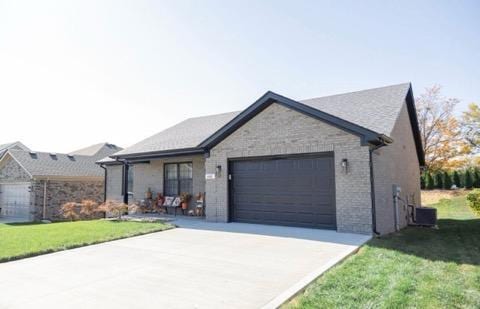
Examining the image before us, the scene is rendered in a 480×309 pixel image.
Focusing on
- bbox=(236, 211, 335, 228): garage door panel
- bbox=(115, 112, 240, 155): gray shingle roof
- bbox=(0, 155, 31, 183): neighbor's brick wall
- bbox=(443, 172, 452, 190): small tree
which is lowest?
bbox=(236, 211, 335, 228): garage door panel

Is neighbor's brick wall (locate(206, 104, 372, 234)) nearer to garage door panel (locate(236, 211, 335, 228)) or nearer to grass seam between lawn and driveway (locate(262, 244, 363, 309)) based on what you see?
garage door panel (locate(236, 211, 335, 228))

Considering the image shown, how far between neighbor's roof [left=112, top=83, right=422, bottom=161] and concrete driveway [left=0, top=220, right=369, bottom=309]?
12.5 feet

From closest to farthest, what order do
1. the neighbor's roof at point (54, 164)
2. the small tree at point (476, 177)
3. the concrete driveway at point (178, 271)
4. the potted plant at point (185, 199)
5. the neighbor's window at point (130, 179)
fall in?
the concrete driveway at point (178, 271) < the potted plant at point (185, 199) < the neighbor's window at point (130, 179) < the neighbor's roof at point (54, 164) < the small tree at point (476, 177)

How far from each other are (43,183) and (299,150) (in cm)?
1933

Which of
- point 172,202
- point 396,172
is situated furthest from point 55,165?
point 396,172

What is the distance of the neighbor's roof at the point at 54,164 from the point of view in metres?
22.1

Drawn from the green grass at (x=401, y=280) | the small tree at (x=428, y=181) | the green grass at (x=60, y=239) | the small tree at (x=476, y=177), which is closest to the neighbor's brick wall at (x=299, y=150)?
the green grass at (x=401, y=280)

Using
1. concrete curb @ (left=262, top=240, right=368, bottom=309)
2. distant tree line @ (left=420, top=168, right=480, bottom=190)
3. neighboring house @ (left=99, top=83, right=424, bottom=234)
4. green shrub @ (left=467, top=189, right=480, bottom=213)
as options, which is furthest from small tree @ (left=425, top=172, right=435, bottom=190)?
concrete curb @ (left=262, top=240, right=368, bottom=309)

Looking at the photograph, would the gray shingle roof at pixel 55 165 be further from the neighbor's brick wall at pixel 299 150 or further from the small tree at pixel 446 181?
the small tree at pixel 446 181

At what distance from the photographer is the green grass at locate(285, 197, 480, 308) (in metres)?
4.21

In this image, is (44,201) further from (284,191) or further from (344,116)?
(344,116)

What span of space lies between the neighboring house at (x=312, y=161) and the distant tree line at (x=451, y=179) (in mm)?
19834

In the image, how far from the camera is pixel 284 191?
1086 cm

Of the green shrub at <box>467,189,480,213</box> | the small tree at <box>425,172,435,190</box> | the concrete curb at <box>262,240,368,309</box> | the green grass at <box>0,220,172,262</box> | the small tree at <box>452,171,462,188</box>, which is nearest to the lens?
the concrete curb at <box>262,240,368,309</box>
